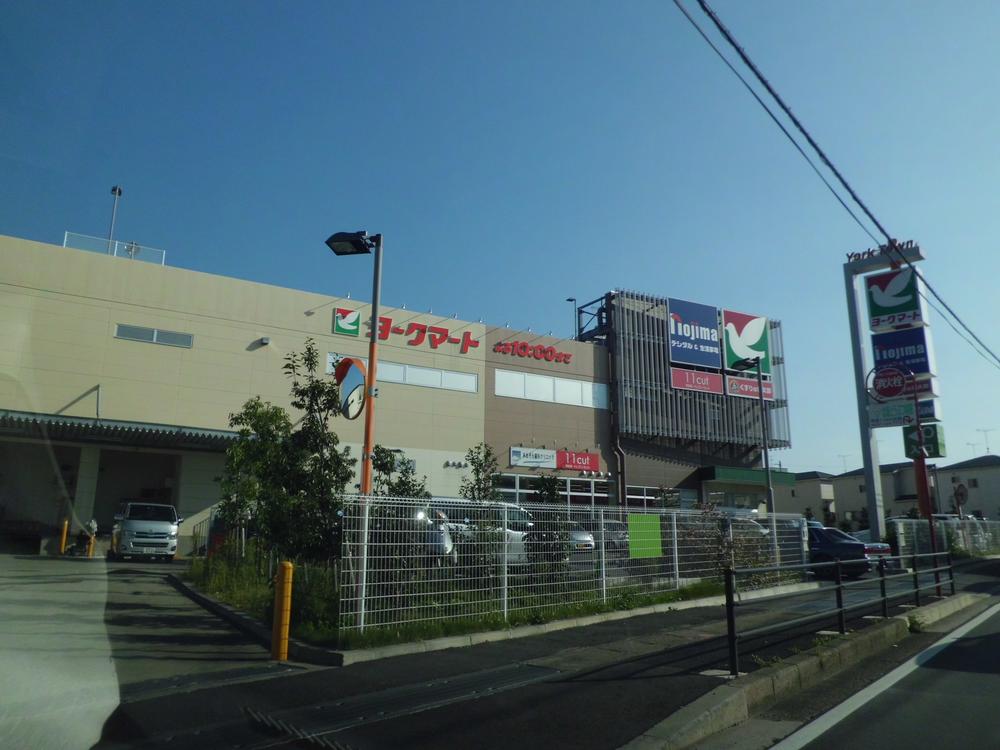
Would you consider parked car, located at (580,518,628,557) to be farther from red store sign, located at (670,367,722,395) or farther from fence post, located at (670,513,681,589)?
red store sign, located at (670,367,722,395)

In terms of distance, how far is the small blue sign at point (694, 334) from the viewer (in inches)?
1563

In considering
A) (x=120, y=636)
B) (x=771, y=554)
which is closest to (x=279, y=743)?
(x=120, y=636)

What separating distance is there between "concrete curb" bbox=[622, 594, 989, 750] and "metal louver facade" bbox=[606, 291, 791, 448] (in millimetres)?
27688

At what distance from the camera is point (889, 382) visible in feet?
92.3

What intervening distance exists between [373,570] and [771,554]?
32.4ft

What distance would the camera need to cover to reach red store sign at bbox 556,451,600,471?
35375 mm

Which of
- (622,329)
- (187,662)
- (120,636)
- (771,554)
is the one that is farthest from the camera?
(622,329)

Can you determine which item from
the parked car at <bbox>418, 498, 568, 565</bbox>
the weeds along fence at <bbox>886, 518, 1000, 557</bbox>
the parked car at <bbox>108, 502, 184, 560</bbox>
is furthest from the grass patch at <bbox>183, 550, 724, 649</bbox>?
the weeds along fence at <bbox>886, 518, 1000, 557</bbox>

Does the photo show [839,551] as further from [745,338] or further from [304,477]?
[745,338]

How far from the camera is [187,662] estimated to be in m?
8.02

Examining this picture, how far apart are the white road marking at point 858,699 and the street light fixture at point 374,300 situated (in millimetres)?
7546

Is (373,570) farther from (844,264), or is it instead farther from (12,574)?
(844,264)

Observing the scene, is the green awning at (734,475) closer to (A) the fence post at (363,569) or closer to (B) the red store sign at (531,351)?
(B) the red store sign at (531,351)

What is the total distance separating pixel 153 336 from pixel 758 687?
24620 mm
